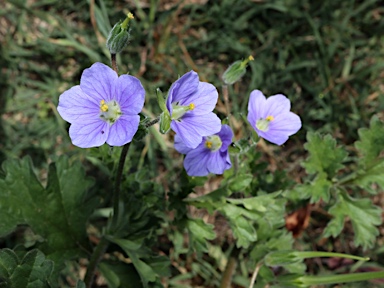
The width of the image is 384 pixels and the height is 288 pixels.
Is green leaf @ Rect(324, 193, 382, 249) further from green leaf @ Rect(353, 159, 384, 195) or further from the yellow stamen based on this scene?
the yellow stamen

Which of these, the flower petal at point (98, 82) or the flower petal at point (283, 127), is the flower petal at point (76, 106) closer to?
the flower petal at point (98, 82)

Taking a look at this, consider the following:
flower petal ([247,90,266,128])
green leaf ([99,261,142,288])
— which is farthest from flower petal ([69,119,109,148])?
green leaf ([99,261,142,288])

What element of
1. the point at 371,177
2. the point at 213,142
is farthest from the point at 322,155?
Result: the point at 213,142

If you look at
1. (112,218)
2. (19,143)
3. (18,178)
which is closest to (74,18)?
(19,143)

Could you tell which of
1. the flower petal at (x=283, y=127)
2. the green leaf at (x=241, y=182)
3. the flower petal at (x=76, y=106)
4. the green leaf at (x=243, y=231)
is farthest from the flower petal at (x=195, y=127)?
the green leaf at (x=243, y=231)

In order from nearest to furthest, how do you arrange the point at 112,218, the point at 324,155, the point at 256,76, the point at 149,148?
the point at 112,218 → the point at 324,155 → the point at 149,148 → the point at 256,76

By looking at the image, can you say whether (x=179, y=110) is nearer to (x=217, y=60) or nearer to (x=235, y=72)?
(x=235, y=72)

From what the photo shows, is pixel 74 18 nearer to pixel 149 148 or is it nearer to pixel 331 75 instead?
pixel 149 148

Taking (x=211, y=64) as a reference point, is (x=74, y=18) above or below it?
above
